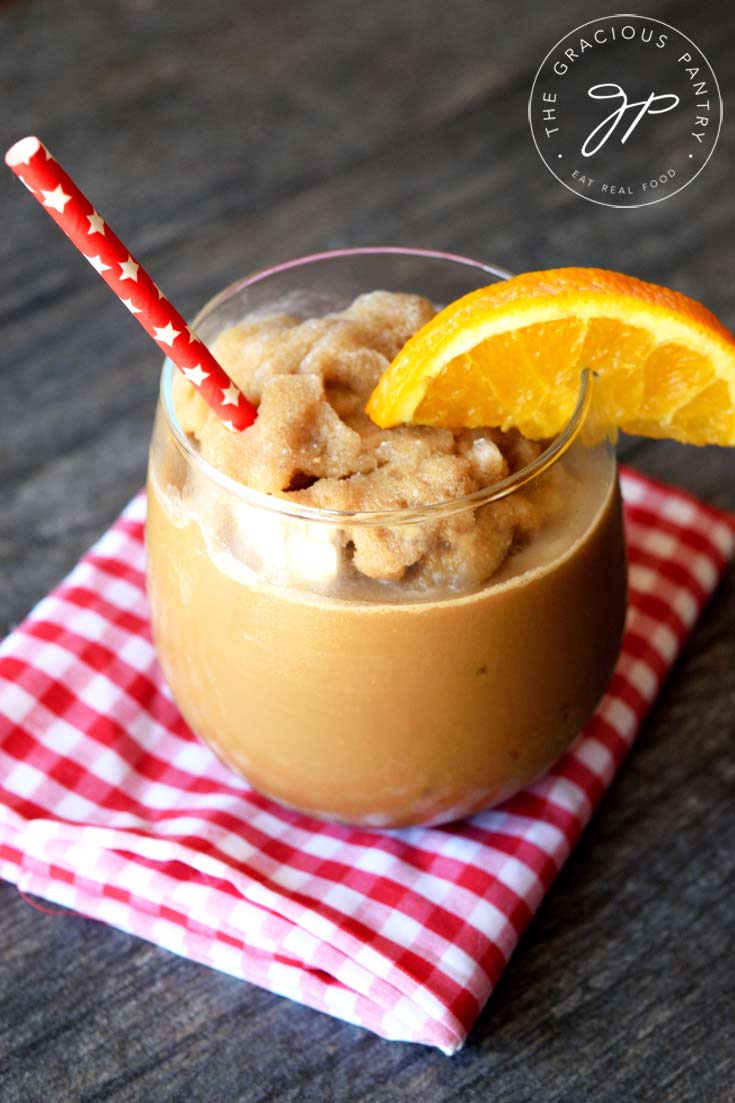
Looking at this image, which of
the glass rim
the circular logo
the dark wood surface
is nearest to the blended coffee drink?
the glass rim

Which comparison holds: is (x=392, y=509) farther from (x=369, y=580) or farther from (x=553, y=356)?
(x=553, y=356)

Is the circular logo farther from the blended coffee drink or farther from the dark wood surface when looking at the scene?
the blended coffee drink

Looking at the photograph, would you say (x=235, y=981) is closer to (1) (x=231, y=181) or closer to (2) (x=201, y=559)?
(2) (x=201, y=559)

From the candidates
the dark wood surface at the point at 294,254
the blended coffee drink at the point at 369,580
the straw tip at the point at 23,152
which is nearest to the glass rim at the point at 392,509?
the blended coffee drink at the point at 369,580

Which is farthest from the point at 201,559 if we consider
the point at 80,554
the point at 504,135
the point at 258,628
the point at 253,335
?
the point at 504,135

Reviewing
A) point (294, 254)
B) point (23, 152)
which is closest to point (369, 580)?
point (23, 152)

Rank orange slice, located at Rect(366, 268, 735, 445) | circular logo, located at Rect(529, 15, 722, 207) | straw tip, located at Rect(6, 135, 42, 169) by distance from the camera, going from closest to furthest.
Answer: straw tip, located at Rect(6, 135, 42, 169)
orange slice, located at Rect(366, 268, 735, 445)
circular logo, located at Rect(529, 15, 722, 207)
